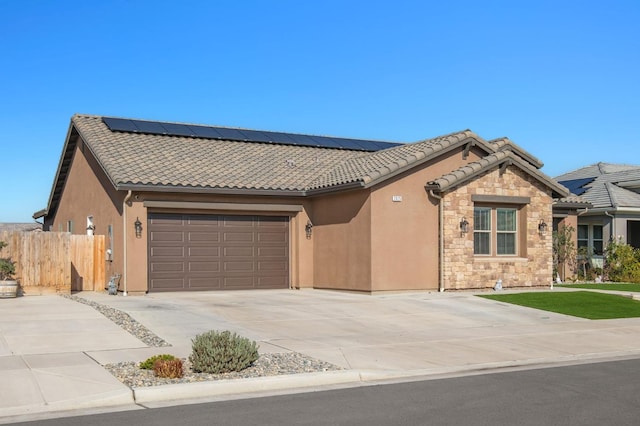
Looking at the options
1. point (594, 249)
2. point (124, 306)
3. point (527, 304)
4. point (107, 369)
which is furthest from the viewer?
point (594, 249)

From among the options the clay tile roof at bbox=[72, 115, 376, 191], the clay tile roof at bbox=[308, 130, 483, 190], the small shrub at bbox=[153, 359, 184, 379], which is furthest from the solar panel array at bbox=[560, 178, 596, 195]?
the small shrub at bbox=[153, 359, 184, 379]

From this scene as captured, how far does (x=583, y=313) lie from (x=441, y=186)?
541cm

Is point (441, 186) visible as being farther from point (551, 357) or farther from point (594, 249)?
point (594, 249)

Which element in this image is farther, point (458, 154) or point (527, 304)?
point (458, 154)

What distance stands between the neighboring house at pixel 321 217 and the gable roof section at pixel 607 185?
7569 mm

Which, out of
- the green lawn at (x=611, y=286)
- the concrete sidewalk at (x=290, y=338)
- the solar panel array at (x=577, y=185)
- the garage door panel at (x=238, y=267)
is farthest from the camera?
the solar panel array at (x=577, y=185)

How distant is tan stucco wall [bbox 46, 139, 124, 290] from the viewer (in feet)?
69.3

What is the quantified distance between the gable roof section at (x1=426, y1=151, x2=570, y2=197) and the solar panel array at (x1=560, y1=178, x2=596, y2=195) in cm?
1105

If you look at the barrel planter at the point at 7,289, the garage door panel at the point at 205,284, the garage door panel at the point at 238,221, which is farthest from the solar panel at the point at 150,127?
the barrel planter at the point at 7,289

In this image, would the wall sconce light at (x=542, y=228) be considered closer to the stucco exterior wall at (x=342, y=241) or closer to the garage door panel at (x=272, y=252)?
the stucco exterior wall at (x=342, y=241)

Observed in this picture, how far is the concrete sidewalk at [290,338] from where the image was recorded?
934 centimetres

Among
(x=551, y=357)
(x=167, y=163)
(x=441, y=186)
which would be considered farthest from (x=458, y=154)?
(x=551, y=357)

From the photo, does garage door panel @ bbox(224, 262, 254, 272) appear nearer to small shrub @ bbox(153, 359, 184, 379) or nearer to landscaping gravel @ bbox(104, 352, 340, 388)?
landscaping gravel @ bbox(104, 352, 340, 388)

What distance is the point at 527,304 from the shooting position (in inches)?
745
